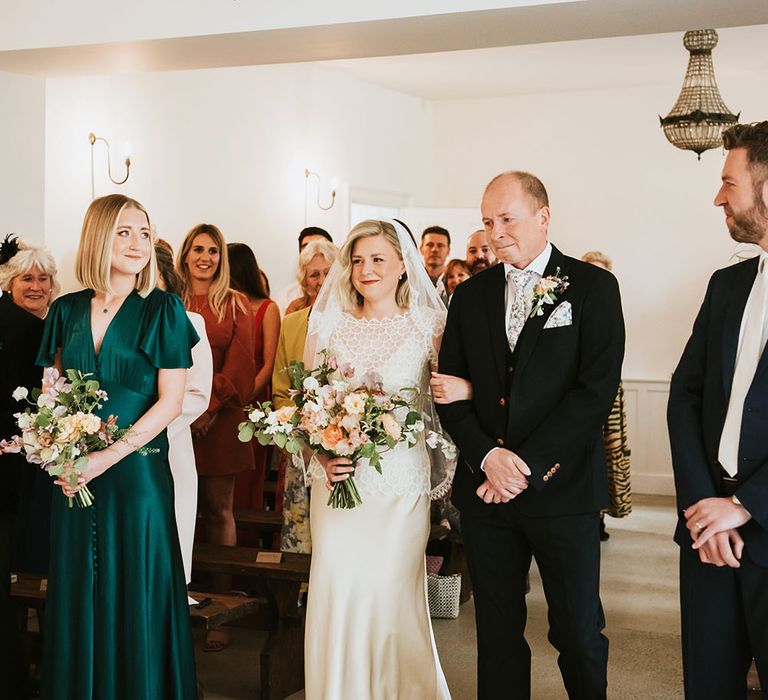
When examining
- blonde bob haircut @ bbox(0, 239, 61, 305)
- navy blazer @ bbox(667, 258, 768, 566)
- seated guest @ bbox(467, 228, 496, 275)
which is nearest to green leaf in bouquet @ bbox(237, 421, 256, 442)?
navy blazer @ bbox(667, 258, 768, 566)

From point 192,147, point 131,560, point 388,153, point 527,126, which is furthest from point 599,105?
point 131,560

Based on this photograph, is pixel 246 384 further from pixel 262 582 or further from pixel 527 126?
pixel 527 126

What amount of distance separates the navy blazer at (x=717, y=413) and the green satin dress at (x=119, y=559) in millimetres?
1609

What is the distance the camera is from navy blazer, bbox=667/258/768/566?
2771 mm

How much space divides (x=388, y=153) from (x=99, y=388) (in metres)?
6.92

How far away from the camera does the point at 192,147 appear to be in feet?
25.3

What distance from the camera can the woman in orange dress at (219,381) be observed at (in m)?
5.07

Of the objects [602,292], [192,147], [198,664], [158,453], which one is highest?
[192,147]

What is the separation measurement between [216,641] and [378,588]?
1591 mm

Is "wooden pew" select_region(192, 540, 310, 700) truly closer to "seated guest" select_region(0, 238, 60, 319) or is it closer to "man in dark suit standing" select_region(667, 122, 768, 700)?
"seated guest" select_region(0, 238, 60, 319)

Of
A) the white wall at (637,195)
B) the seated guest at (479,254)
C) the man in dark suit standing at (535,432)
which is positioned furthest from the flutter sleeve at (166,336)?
the white wall at (637,195)

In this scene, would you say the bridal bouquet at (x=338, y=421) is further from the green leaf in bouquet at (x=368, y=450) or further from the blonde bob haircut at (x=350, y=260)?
the blonde bob haircut at (x=350, y=260)

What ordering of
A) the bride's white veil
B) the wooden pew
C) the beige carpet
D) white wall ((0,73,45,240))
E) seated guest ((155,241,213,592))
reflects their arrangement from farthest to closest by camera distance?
white wall ((0,73,45,240)) < the beige carpet < the wooden pew < seated guest ((155,241,213,592)) < the bride's white veil

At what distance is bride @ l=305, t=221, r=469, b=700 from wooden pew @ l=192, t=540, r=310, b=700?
505mm
